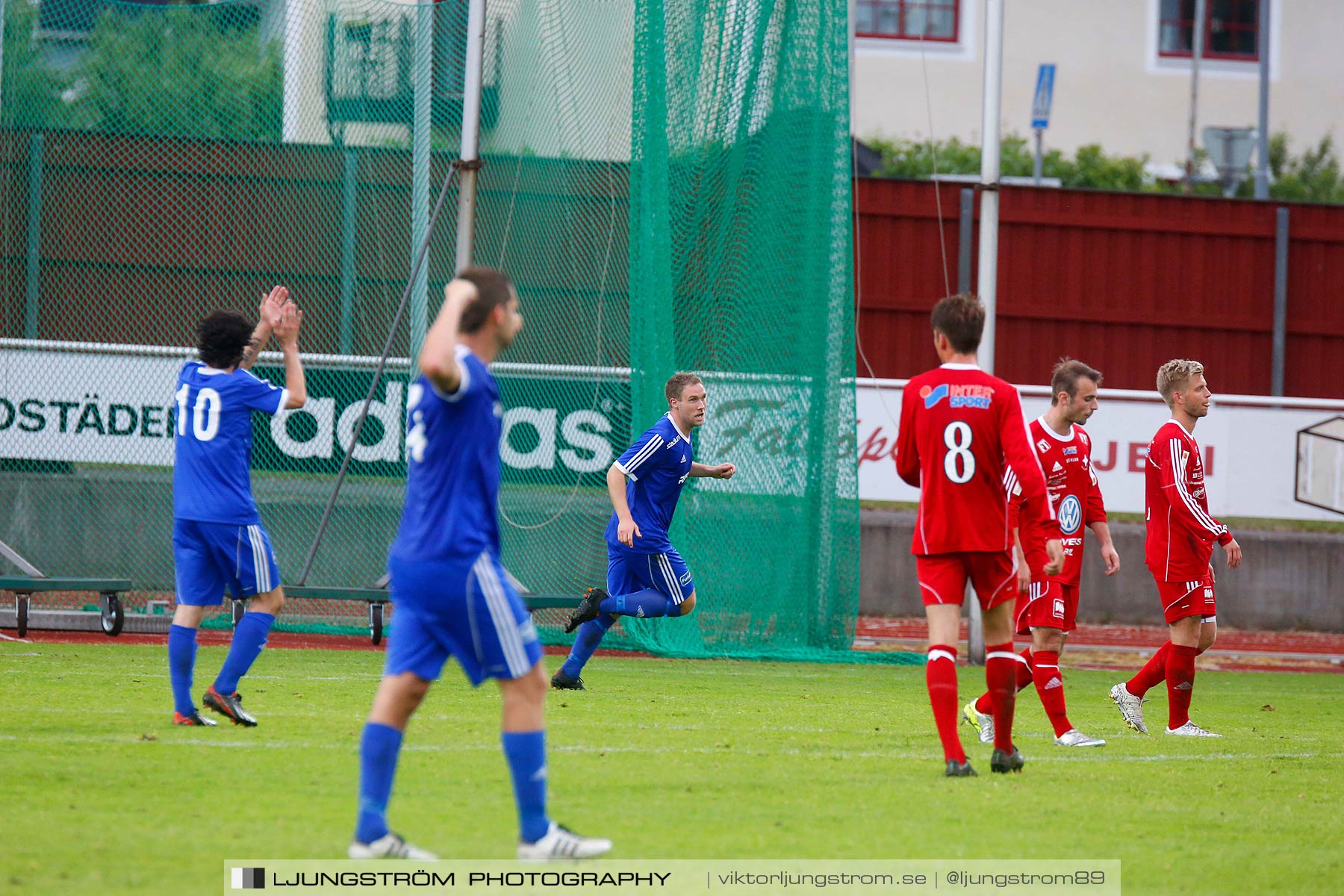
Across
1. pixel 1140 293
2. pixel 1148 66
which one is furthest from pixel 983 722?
pixel 1148 66

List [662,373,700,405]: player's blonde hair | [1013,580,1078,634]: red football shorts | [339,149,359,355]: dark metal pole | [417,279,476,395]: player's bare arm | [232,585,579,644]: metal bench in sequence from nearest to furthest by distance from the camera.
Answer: [417,279,476,395]: player's bare arm < [1013,580,1078,634]: red football shorts < [662,373,700,405]: player's blonde hair < [232,585,579,644]: metal bench < [339,149,359,355]: dark metal pole

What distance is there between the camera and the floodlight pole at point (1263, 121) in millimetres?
27922

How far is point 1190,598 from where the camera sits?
306 inches

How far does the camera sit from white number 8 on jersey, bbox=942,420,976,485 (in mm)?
5918

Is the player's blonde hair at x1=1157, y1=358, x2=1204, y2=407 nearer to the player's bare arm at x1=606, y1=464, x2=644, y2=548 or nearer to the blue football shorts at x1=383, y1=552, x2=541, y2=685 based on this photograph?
the player's bare arm at x1=606, y1=464, x2=644, y2=548

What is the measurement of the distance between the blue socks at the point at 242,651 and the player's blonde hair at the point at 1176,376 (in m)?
4.70

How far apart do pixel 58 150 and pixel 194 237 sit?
125 centimetres

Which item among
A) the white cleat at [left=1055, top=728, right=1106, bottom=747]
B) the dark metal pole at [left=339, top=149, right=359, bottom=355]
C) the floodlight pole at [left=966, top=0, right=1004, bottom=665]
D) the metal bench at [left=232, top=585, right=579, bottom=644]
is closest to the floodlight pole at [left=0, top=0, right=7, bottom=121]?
the floodlight pole at [left=966, top=0, right=1004, bottom=665]

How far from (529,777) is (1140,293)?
618 inches

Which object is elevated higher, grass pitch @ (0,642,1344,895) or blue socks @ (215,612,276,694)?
blue socks @ (215,612,276,694)

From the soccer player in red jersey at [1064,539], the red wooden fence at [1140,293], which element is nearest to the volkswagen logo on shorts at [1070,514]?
the soccer player in red jersey at [1064,539]

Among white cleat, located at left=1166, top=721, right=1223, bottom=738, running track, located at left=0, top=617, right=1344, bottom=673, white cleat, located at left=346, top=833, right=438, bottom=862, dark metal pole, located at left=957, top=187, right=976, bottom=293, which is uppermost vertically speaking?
dark metal pole, located at left=957, top=187, right=976, bottom=293

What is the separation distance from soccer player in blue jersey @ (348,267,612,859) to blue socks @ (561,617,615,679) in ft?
14.5

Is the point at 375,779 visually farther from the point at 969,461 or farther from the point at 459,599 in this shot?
the point at 969,461
